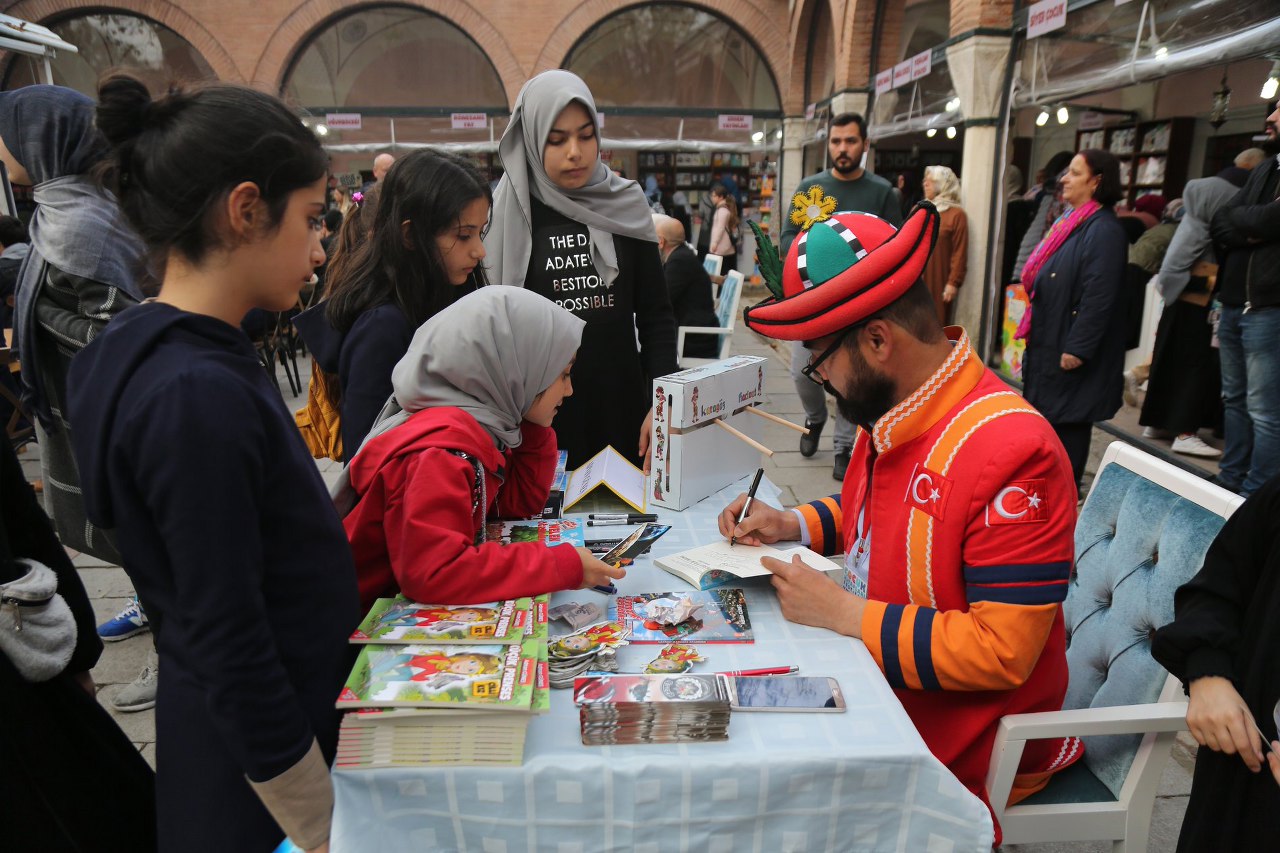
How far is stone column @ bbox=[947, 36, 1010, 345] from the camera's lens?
6449 millimetres

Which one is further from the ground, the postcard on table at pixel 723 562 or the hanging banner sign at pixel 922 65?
the hanging banner sign at pixel 922 65

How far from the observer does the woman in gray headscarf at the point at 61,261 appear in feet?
6.99

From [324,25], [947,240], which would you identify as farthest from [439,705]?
[324,25]

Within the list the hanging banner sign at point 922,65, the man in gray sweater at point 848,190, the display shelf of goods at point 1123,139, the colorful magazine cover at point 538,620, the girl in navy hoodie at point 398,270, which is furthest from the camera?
the display shelf of goods at point 1123,139

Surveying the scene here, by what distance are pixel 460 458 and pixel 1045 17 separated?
19.9 ft

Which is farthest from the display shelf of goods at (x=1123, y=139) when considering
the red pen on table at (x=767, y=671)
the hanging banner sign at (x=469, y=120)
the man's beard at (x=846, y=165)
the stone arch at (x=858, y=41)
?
the red pen on table at (x=767, y=671)

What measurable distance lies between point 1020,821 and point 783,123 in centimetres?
1467

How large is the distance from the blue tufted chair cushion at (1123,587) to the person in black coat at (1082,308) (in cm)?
211

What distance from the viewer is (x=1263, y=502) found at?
4.49 ft

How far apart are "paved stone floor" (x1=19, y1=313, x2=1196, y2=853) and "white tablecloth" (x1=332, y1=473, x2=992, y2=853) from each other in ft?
3.36

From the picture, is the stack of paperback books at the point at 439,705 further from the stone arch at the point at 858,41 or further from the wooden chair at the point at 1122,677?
the stone arch at the point at 858,41

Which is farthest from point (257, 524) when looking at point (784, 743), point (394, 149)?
point (394, 149)

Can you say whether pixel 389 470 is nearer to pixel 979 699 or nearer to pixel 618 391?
pixel 979 699

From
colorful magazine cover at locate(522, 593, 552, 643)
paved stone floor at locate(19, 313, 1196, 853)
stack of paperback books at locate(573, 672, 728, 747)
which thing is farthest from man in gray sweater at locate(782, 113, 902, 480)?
stack of paperback books at locate(573, 672, 728, 747)
